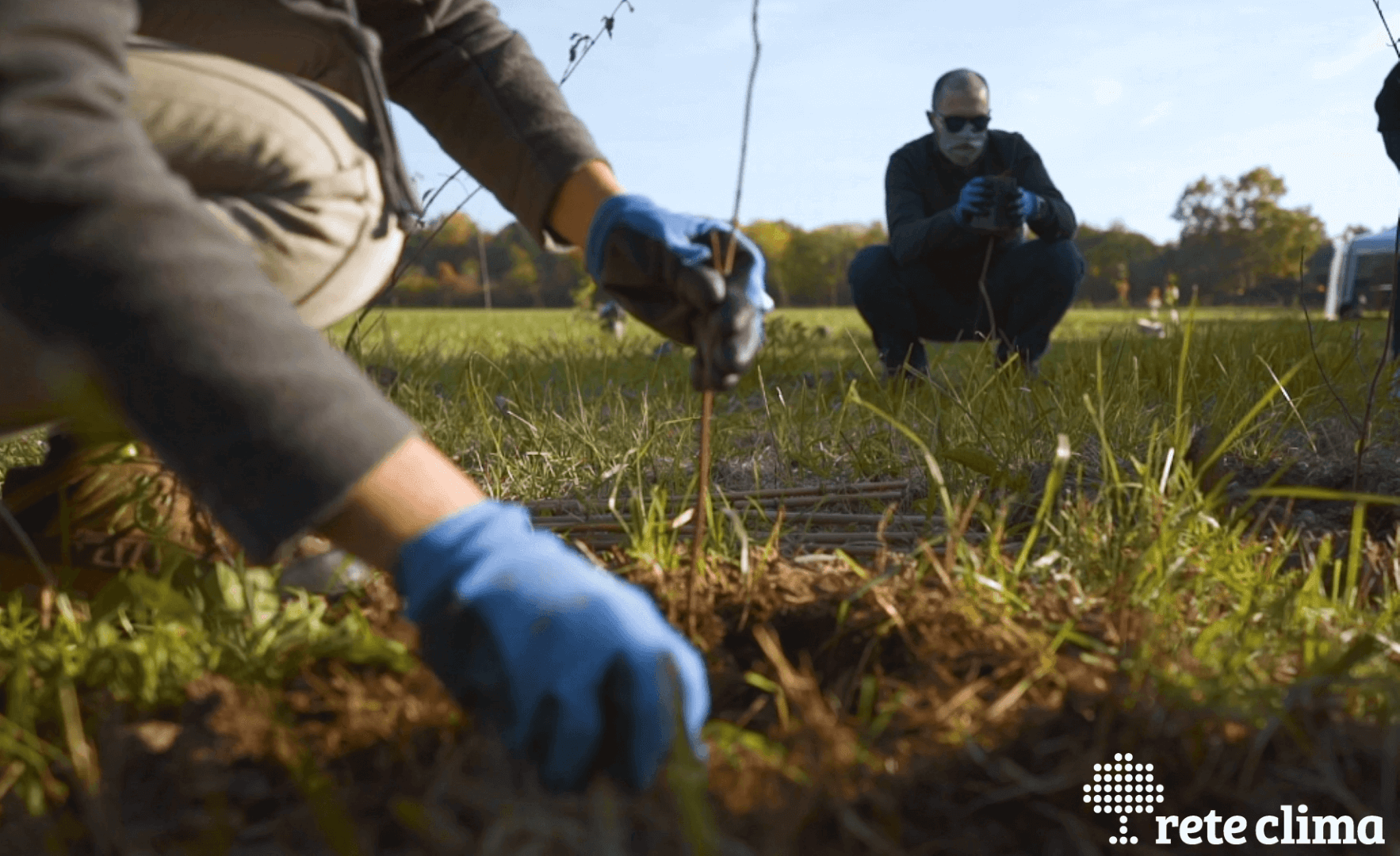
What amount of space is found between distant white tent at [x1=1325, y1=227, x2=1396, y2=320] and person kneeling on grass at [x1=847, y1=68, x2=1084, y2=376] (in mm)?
10770

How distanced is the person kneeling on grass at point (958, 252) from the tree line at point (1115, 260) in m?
32.9

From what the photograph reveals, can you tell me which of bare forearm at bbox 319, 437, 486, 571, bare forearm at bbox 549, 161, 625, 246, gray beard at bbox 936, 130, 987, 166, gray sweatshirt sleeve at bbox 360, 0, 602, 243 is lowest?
bare forearm at bbox 319, 437, 486, 571

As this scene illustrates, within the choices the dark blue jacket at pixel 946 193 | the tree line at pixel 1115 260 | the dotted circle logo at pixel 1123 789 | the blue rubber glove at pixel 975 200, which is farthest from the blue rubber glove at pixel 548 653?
the tree line at pixel 1115 260

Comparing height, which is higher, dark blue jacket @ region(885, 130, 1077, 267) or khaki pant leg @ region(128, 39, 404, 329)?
dark blue jacket @ region(885, 130, 1077, 267)

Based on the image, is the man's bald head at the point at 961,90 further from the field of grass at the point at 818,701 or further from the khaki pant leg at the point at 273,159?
the khaki pant leg at the point at 273,159

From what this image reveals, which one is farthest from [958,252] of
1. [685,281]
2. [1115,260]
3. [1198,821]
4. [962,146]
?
[1115,260]

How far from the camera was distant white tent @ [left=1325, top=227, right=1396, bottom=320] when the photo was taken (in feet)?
41.2

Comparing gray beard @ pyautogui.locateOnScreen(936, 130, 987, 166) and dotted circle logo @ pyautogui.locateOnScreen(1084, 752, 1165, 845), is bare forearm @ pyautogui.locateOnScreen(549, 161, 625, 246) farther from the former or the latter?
gray beard @ pyautogui.locateOnScreen(936, 130, 987, 166)

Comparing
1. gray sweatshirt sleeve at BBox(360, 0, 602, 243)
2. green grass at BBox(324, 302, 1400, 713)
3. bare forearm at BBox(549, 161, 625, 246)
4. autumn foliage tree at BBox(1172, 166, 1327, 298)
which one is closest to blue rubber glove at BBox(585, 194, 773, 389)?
bare forearm at BBox(549, 161, 625, 246)

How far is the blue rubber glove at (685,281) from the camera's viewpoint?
1.10 m

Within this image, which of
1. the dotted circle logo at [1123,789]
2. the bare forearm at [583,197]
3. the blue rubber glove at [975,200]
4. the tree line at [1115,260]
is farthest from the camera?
the tree line at [1115,260]

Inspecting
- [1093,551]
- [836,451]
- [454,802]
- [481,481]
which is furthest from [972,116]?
[454,802]

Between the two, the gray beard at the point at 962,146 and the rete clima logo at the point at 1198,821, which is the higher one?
the gray beard at the point at 962,146

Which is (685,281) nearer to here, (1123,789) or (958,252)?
(1123,789)
